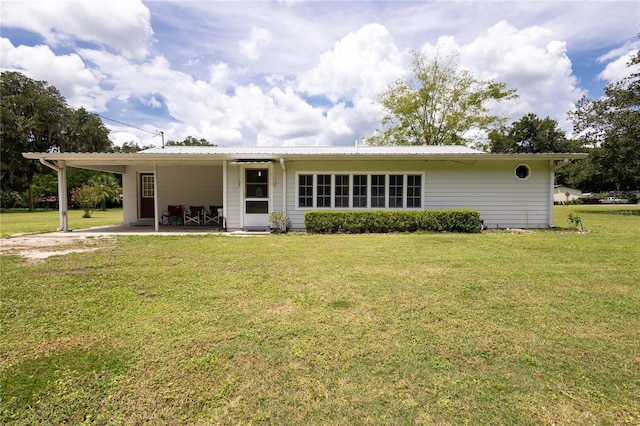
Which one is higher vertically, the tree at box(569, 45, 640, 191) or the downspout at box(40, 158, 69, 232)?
the tree at box(569, 45, 640, 191)

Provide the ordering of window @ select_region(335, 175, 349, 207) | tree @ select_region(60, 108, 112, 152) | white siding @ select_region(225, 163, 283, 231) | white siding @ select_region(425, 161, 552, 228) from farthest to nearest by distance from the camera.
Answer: tree @ select_region(60, 108, 112, 152) → window @ select_region(335, 175, 349, 207) → white siding @ select_region(425, 161, 552, 228) → white siding @ select_region(225, 163, 283, 231)

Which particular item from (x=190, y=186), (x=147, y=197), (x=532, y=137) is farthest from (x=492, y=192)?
(x=532, y=137)

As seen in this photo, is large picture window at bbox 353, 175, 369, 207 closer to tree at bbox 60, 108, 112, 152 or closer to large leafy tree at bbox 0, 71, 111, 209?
large leafy tree at bbox 0, 71, 111, 209

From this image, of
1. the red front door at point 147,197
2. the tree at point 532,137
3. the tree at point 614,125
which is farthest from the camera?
the tree at point 532,137

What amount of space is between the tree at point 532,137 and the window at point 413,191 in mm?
45927

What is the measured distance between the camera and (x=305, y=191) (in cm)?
1152

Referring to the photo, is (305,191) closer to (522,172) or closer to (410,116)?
(522,172)

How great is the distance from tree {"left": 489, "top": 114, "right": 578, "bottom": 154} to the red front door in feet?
165

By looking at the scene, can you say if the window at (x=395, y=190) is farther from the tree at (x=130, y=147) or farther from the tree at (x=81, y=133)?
the tree at (x=130, y=147)

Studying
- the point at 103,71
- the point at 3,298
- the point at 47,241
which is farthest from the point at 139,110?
the point at 3,298

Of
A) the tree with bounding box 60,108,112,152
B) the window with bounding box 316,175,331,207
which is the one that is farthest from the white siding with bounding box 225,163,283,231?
the tree with bounding box 60,108,112,152

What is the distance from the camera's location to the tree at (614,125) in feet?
68.7

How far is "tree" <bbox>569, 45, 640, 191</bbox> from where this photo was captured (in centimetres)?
2093

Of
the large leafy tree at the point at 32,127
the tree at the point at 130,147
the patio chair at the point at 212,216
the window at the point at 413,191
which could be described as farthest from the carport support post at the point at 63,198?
the tree at the point at 130,147
